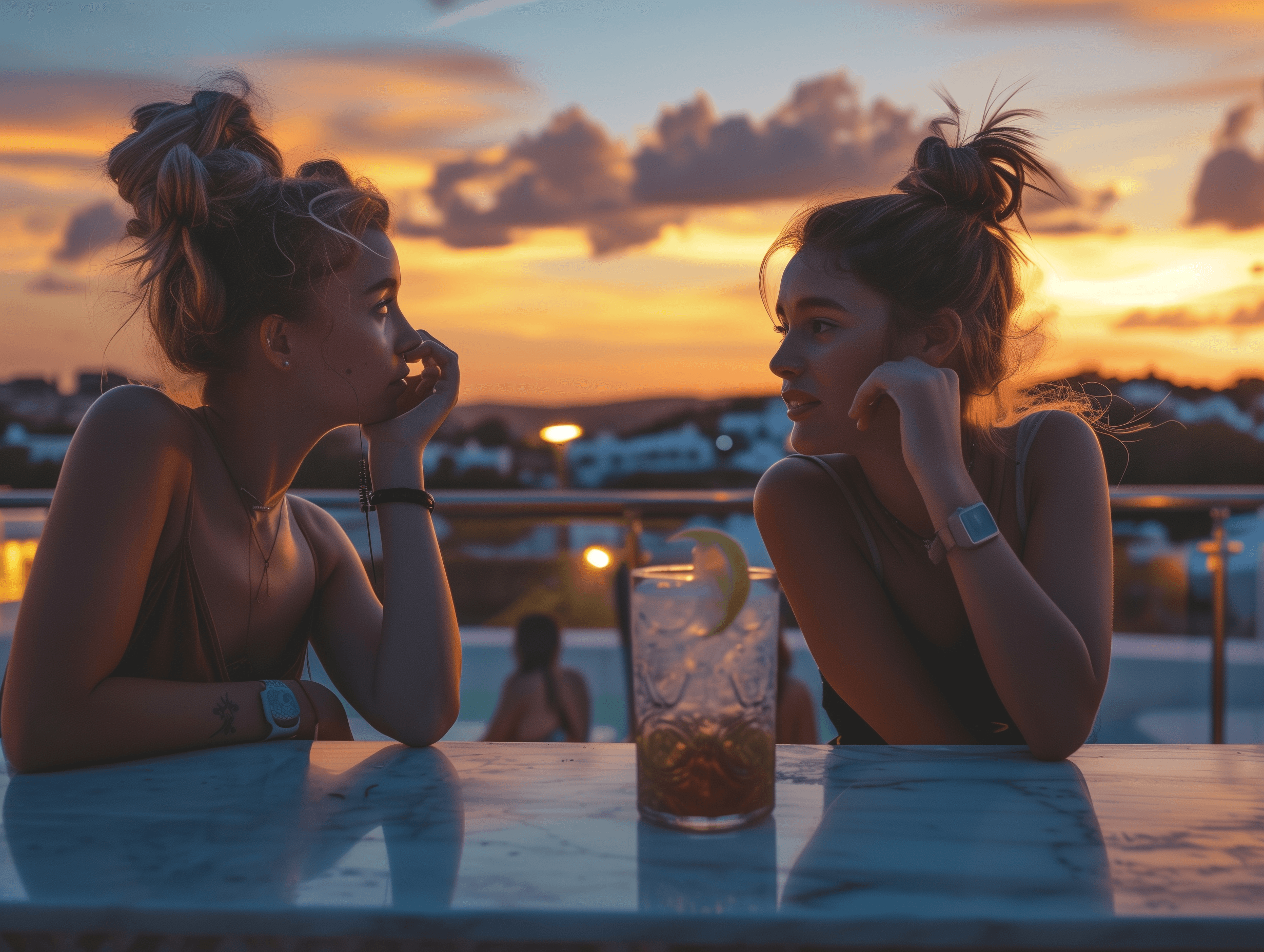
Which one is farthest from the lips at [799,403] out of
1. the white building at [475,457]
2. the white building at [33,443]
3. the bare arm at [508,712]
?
the white building at [475,457]

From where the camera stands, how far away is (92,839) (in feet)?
2.28

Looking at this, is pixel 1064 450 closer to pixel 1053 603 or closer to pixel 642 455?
pixel 1053 603

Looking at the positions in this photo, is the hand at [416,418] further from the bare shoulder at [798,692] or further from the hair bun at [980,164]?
the bare shoulder at [798,692]

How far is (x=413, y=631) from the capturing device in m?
1.22

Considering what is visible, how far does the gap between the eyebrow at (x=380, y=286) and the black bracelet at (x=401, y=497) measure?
0.30m

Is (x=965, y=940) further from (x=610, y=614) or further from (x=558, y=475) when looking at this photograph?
(x=610, y=614)

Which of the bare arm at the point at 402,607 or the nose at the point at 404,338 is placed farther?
the nose at the point at 404,338

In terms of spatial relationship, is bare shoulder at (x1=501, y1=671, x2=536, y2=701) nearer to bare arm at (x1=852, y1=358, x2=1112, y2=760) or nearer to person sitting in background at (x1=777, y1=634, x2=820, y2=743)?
person sitting in background at (x1=777, y1=634, x2=820, y2=743)

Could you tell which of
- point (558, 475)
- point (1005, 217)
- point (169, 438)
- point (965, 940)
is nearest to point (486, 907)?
point (965, 940)

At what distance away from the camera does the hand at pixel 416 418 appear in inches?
54.7

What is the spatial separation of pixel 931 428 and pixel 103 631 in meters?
1.05

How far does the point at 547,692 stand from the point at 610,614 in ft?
2.83

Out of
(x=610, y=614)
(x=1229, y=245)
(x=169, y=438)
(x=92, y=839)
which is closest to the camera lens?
(x=92, y=839)

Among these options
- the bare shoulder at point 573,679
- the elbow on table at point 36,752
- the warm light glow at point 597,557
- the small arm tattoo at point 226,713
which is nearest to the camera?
the elbow on table at point 36,752
